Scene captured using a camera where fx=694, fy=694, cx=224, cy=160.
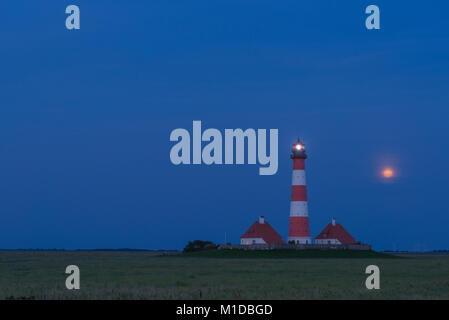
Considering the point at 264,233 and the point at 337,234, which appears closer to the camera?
the point at 264,233

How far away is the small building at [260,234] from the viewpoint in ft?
283

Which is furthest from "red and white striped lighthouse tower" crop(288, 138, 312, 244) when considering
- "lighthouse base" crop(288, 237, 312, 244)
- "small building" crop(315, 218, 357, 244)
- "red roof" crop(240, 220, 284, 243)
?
"small building" crop(315, 218, 357, 244)

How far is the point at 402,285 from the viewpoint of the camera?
108 ft

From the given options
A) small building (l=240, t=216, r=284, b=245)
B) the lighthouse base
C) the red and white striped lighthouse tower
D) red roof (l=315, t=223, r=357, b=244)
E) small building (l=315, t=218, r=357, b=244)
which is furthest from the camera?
red roof (l=315, t=223, r=357, b=244)

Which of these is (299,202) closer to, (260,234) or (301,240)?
(301,240)

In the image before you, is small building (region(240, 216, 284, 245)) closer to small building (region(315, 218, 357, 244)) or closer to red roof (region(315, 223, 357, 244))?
small building (region(315, 218, 357, 244))

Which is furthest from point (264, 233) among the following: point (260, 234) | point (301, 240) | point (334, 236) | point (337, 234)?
point (337, 234)

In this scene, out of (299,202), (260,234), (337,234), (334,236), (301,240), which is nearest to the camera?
(299,202)

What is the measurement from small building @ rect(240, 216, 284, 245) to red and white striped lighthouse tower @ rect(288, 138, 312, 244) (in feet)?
16.8

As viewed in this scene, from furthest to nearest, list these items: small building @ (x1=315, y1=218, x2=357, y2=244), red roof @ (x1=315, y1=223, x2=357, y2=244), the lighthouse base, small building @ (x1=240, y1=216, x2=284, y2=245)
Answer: red roof @ (x1=315, y1=223, x2=357, y2=244), small building @ (x1=315, y1=218, x2=357, y2=244), small building @ (x1=240, y1=216, x2=284, y2=245), the lighthouse base

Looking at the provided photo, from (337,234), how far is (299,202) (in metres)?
11.4

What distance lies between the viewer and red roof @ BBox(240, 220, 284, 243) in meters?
86.4

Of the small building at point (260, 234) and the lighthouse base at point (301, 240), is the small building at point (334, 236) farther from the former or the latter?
A: the lighthouse base at point (301, 240)

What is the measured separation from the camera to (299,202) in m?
79.7
